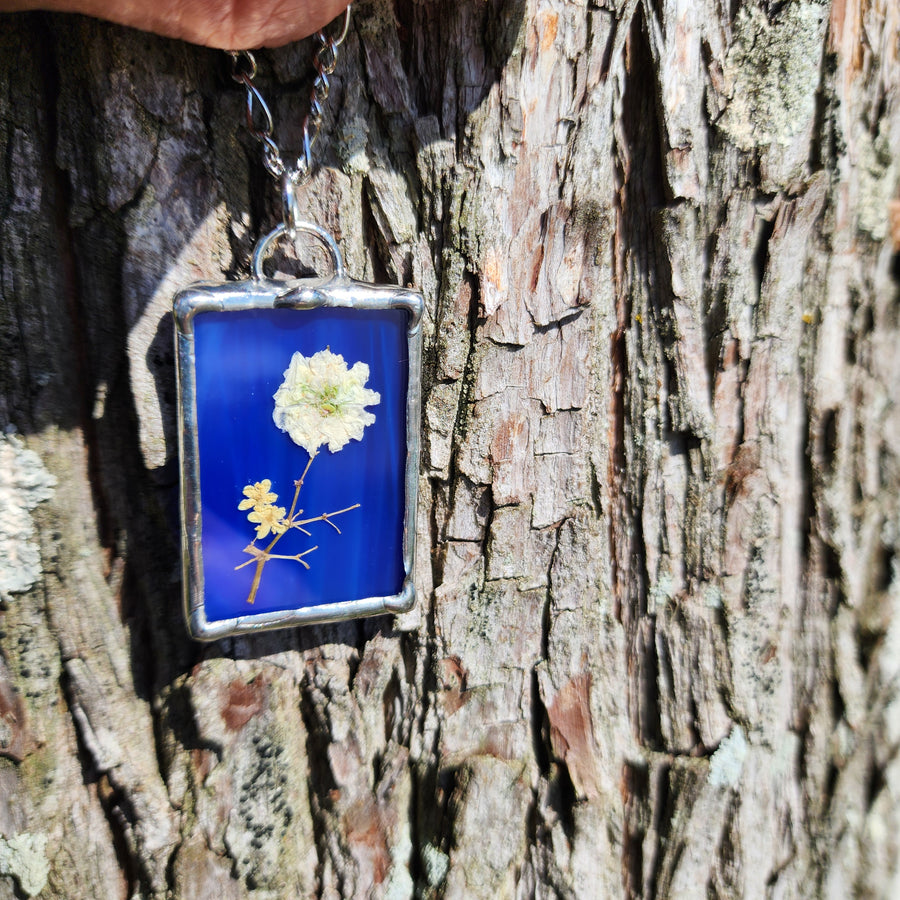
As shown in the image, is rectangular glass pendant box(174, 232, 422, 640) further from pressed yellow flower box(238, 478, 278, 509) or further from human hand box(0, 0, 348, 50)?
human hand box(0, 0, 348, 50)

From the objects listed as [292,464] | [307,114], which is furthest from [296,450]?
[307,114]

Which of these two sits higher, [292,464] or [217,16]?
[217,16]

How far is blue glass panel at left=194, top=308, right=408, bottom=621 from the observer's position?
98cm

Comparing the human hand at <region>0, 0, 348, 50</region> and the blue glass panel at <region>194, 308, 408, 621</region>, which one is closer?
the human hand at <region>0, 0, 348, 50</region>

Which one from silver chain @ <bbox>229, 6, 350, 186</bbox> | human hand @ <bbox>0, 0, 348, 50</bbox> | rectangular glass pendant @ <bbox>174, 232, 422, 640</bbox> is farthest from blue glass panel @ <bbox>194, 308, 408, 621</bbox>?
human hand @ <bbox>0, 0, 348, 50</bbox>

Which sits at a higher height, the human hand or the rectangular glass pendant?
the human hand

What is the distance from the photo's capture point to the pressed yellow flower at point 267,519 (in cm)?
103

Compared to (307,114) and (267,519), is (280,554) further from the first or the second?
(307,114)

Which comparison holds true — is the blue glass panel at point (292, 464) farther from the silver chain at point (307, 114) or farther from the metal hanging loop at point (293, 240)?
the silver chain at point (307, 114)

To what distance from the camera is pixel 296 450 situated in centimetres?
103

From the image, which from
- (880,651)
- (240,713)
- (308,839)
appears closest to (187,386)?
(240,713)

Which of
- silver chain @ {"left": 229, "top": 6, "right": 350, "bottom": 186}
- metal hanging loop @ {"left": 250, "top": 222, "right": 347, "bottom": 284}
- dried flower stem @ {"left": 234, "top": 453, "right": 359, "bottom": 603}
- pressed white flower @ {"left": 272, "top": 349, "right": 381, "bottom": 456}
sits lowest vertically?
dried flower stem @ {"left": 234, "top": 453, "right": 359, "bottom": 603}

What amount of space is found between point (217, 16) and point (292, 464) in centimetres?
57

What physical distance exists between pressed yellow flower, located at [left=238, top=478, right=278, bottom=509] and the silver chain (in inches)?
16.2
